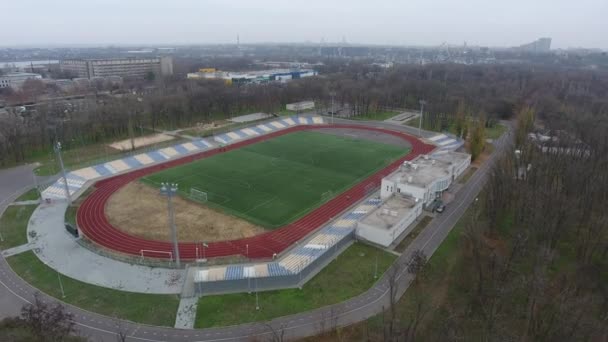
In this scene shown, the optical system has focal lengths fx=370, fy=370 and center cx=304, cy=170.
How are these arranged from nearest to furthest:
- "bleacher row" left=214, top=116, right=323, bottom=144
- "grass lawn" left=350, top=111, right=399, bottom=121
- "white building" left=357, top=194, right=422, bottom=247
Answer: "white building" left=357, top=194, right=422, bottom=247 → "bleacher row" left=214, top=116, right=323, bottom=144 → "grass lawn" left=350, top=111, right=399, bottom=121

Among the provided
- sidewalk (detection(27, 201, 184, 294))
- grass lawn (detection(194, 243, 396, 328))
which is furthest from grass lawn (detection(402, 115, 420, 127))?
sidewalk (detection(27, 201, 184, 294))

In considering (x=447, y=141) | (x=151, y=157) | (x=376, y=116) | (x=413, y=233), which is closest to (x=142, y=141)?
(x=151, y=157)

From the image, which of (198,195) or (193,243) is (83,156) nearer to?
(198,195)

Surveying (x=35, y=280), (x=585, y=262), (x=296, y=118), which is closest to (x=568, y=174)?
(x=585, y=262)

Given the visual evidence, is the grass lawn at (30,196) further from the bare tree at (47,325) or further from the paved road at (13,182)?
the bare tree at (47,325)

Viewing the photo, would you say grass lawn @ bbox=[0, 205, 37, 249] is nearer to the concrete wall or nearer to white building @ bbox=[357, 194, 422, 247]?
the concrete wall

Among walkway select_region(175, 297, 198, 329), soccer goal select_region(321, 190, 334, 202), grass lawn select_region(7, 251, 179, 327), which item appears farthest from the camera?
soccer goal select_region(321, 190, 334, 202)
